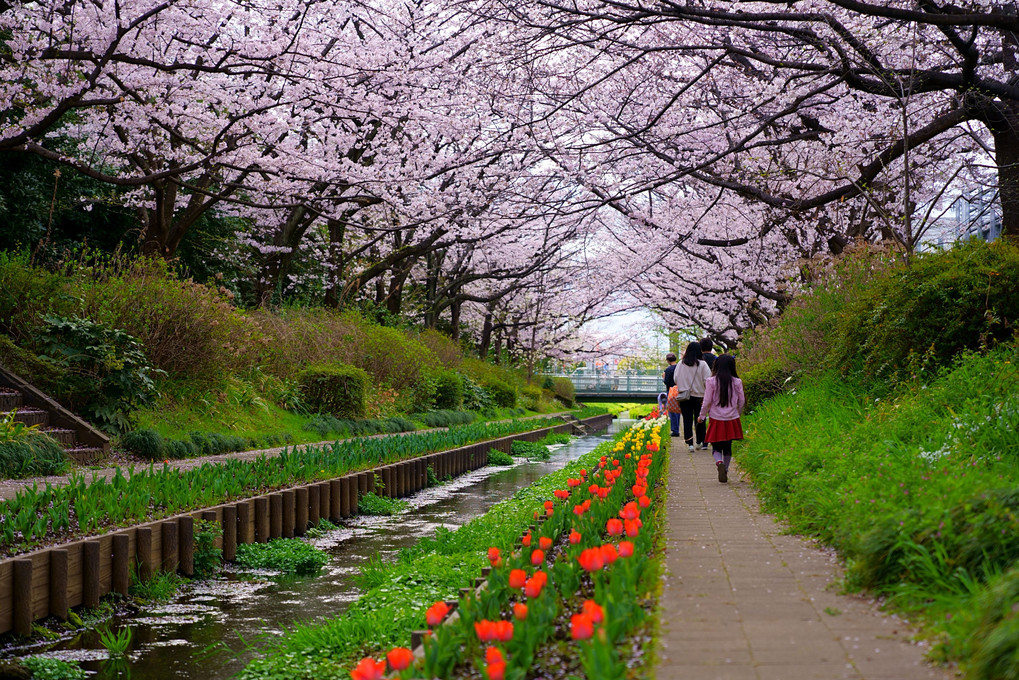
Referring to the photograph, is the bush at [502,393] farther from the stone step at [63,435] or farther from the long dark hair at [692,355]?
the stone step at [63,435]

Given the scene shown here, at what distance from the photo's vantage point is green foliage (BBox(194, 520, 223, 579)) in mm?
6715

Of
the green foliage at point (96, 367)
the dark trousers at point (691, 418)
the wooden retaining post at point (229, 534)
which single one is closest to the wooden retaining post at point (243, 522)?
the wooden retaining post at point (229, 534)

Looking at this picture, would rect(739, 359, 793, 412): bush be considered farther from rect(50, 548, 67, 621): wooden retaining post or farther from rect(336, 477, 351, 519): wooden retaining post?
rect(50, 548, 67, 621): wooden retaining post

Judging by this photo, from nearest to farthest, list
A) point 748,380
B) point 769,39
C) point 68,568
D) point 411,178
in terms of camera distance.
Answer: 1. point 68,568
2. point 769,39
3. point 748,380
4. point 411,178

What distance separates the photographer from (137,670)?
463cm

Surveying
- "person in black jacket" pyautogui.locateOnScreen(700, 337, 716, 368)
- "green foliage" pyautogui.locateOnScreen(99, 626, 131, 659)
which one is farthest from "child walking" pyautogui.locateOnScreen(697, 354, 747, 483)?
"green foliage" pyautogui.locateOnScreen(99, 626, 131, 659)

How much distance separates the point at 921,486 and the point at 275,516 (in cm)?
584

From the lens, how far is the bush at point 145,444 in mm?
9992

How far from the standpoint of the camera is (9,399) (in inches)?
379

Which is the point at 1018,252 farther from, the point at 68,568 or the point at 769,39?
the point at 68,568

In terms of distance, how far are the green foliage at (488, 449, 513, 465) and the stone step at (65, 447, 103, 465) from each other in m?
8.61

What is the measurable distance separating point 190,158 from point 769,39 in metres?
10.9

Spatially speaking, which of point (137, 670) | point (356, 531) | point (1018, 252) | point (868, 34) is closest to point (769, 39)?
point (868, 34)

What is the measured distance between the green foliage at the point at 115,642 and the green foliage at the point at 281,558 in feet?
6.81
